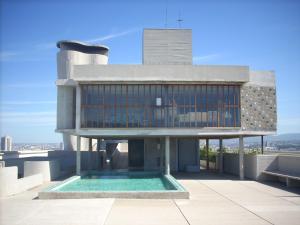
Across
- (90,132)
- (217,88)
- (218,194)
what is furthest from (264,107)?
(90,132)

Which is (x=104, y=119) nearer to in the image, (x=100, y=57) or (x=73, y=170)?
(x=73, y=170)

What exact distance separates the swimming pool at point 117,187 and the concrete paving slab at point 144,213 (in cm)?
66

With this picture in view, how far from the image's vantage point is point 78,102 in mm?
25656

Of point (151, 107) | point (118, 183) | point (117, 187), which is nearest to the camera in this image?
point (117, 187)

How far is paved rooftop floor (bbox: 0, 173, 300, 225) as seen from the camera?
12664 mm

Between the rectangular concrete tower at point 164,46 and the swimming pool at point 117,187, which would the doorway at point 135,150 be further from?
the rectangular concrete tower at point 164,46

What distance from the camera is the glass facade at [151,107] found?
25.8 m

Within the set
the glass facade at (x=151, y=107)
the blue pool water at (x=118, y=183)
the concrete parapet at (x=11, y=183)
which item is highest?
the glass facade at (x=151, y=107)

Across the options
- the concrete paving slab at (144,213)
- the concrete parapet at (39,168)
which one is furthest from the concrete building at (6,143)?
the concrete paving slab at (144,213)

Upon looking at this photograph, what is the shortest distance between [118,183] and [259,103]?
1163 cm

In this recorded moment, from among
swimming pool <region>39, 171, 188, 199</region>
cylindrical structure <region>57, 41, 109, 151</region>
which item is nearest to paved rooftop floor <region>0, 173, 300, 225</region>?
swimming pool <region>39, 171, 188, 199</region>

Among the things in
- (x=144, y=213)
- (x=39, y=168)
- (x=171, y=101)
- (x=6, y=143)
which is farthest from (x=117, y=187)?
(x=6, y=143)

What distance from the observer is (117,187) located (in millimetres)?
21047

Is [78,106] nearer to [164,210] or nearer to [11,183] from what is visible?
[11,183]
